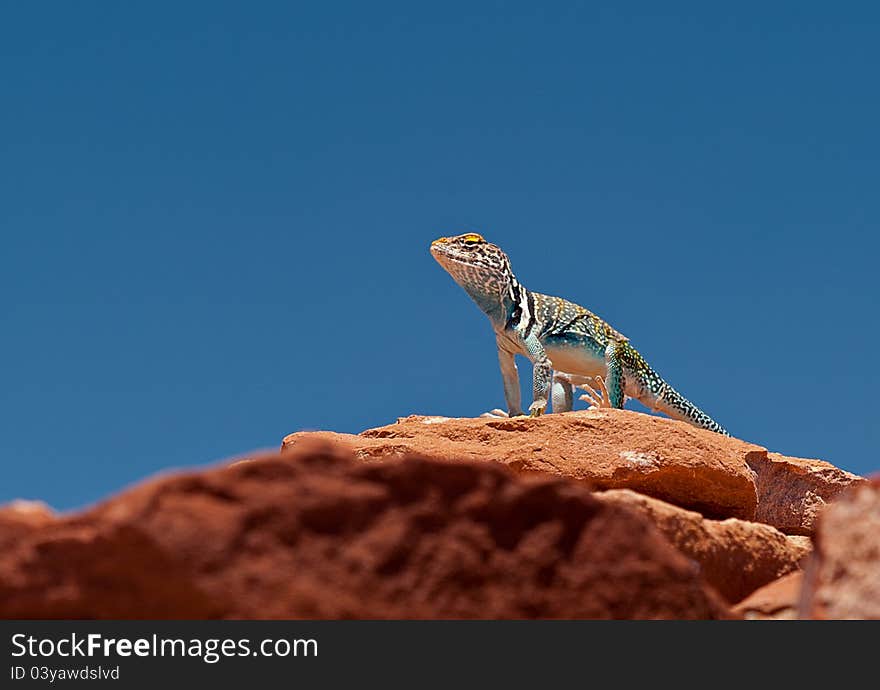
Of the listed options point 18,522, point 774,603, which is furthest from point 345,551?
point 774,603

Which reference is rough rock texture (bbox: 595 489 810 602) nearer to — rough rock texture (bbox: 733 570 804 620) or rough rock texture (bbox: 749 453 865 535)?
rough rock texture (bbox: 733 570 804 620)

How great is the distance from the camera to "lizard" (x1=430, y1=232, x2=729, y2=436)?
13.9 metres

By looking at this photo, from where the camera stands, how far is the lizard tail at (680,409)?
1460 centimetres

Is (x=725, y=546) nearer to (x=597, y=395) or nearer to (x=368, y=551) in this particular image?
(x=368, y=551)

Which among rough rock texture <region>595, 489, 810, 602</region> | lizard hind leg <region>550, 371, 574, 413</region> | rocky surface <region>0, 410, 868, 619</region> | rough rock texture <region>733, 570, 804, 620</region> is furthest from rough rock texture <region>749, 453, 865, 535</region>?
rocky surface <region>0, 410, 868, 619</region>

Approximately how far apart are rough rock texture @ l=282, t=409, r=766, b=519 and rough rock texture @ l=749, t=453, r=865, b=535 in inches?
54.8

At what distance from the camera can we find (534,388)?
1301 cm

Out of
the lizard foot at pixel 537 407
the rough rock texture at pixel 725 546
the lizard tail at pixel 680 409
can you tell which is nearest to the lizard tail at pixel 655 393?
the lizard tail at pixel 680 409

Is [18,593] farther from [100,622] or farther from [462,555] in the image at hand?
[462,555]

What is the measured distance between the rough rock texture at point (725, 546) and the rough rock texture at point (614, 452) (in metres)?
3.43

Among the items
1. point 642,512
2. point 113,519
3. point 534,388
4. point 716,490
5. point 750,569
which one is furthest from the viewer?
point 534,388

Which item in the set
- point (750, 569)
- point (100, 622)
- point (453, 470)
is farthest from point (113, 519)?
point (750, 569)

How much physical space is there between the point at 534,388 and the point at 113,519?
10.3 metres

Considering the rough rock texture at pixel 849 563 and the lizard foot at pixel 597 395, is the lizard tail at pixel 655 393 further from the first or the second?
the rough rock texture at pixel 849 563
